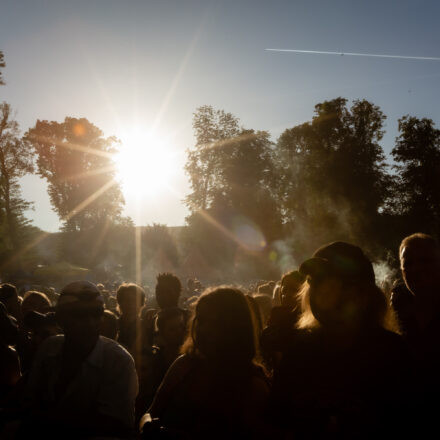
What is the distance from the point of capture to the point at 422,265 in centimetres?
295

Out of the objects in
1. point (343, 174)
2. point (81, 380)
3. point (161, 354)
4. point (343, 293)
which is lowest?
point (161, 354)

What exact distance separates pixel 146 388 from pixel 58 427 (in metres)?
1.74

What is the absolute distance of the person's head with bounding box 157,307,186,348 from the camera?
3.92 m

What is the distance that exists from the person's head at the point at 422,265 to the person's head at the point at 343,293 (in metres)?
1.00

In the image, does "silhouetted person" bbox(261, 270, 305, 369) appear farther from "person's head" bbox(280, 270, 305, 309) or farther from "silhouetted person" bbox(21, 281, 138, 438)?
"silhouetted person" bbox(21, 281, 138, 438)

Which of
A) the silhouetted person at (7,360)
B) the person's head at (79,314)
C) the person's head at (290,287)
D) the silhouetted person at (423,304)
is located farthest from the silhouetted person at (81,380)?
the silhouetted person at (423,304)

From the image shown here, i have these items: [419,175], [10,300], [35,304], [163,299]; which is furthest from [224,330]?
[419,175]

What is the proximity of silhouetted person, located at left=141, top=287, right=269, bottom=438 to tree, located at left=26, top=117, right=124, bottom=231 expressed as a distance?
35526 millimetres

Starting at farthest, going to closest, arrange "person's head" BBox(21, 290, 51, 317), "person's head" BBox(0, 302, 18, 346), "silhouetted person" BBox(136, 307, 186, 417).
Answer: "person's head" BBox(21, 290, 51, 317) < "silhouetted person" BBox(136, 307, 186, 417) < "person's head" BBox(0, 302, 18, 346)

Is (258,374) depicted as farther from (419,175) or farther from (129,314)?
(419,175)

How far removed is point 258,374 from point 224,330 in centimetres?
30

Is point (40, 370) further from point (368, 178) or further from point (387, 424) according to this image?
point (368, 178)

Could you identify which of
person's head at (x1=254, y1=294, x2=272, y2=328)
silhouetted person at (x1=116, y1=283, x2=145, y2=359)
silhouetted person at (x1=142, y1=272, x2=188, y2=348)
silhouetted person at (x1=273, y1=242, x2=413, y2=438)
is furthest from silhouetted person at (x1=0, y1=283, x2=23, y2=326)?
silhouetted person at (x1=273, y1=242, x2=413, y2=438)

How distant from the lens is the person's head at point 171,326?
3920 millimetres
